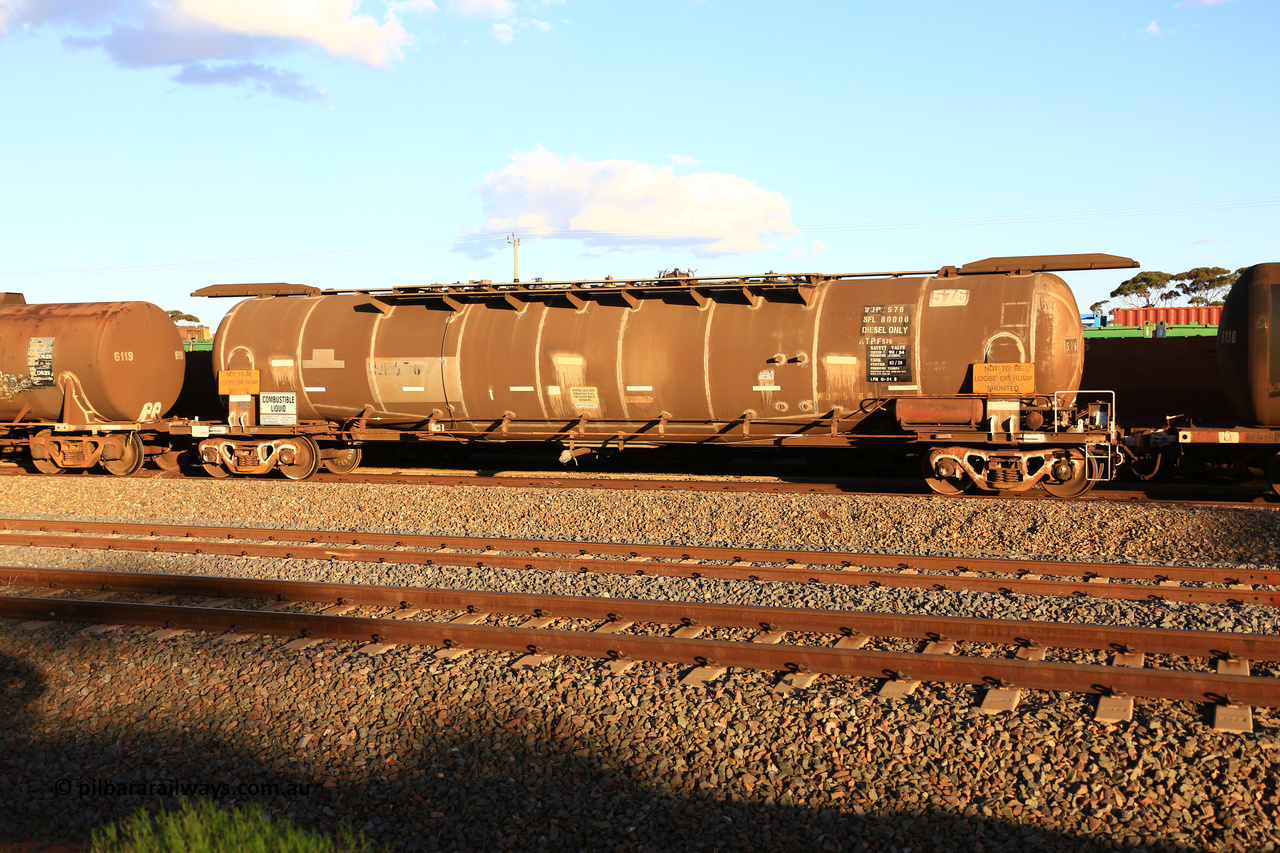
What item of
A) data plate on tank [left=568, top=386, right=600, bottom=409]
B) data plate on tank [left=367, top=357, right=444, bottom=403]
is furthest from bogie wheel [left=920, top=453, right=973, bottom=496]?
data plate on tank [left=367, top=357, right=444, bottom=403]

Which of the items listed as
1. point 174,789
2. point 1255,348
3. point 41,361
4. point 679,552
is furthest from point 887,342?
point 41,361

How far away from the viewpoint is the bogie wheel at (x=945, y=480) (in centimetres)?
1372

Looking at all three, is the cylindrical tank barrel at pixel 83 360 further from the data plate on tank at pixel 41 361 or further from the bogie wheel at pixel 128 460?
the bogie wheel at pixel 128 460

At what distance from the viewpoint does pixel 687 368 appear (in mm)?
14570

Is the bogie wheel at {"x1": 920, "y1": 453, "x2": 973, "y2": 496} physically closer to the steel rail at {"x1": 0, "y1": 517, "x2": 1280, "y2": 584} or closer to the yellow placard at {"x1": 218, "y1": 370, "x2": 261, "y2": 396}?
the steel rail at {"x1": 0, "y1": 517, "x2": 1280, "y2": 584}

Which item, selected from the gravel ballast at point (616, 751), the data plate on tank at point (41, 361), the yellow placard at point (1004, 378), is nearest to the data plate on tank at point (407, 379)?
the data plate on tank at point (41, 361)

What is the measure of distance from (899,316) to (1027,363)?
202 cm

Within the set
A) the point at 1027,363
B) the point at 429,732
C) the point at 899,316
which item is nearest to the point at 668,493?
the point at 899,316

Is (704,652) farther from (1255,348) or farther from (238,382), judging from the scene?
(238,382)

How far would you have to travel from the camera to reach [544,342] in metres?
15.3

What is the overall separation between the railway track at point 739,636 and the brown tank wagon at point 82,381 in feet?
34.3

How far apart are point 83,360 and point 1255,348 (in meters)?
20.6

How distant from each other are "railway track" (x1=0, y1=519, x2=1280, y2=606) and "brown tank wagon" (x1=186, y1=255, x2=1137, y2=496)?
4272 mm

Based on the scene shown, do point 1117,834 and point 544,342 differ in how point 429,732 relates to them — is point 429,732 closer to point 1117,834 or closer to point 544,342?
point 1117,834
